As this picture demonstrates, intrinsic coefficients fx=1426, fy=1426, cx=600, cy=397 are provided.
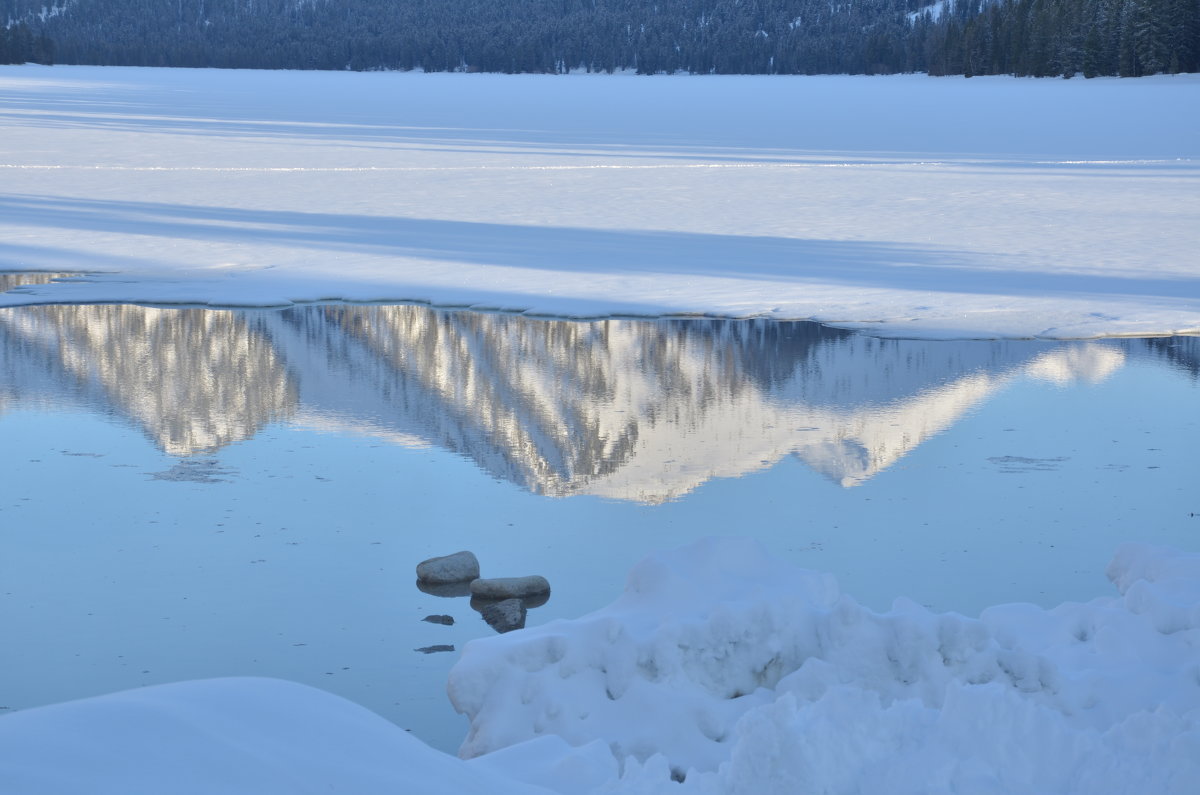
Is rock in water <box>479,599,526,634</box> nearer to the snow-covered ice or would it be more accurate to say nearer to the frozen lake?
the frozen lake

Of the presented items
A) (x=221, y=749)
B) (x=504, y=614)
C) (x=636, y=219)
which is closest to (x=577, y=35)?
(x=636, y=219)

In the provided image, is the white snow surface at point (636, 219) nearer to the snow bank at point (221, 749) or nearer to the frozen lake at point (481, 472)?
the frozen lake at point (481, 472)

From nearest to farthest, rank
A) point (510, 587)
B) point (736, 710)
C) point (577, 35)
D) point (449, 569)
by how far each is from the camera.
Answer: point (736, 710)
point (510, 587)
point (449, 569)
point (577, 35)

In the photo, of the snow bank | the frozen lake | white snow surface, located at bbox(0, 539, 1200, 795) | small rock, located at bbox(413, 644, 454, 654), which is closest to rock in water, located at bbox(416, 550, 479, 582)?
the frozen lake

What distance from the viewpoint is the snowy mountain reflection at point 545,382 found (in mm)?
6812

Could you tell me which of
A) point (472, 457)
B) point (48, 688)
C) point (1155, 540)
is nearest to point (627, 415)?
point (472, 457)

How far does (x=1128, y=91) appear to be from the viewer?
1876 inches

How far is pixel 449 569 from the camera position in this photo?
5141mm

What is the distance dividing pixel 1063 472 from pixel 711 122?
28535 mm

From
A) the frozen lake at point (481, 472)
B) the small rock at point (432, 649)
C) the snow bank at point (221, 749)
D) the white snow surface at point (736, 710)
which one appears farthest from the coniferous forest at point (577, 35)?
the snow bank at point (221, 749)

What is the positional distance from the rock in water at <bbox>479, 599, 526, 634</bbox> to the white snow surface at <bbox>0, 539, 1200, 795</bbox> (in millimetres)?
404

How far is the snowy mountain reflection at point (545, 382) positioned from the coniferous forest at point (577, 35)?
5540 cm

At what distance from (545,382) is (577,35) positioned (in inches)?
4793

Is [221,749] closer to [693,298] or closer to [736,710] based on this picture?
[736,710]
